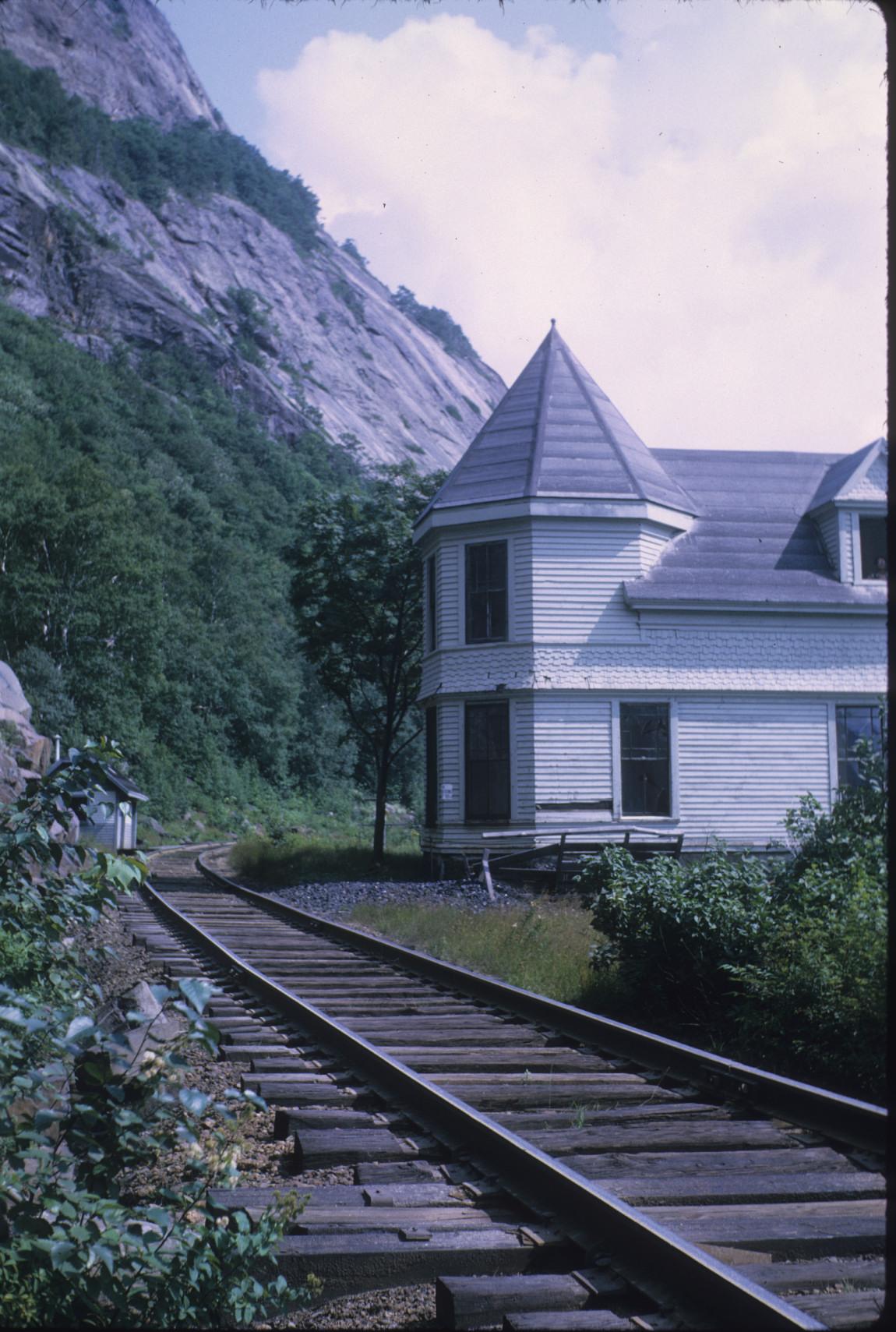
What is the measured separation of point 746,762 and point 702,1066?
15.7 meters

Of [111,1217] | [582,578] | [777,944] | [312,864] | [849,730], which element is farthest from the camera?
[312,864]

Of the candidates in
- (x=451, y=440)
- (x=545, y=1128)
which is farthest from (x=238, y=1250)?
(x=451, y=440)

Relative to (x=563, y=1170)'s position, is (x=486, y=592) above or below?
above

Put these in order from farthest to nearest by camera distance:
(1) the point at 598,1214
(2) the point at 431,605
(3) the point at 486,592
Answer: (2) the point at 431,605, (3) the point at 486,592, (1) the point at 598,1214

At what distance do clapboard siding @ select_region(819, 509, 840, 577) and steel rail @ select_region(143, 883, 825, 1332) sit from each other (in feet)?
58.4

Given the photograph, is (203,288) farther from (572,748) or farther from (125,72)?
(572,748)

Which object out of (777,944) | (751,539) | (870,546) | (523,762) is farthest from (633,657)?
(777,944)

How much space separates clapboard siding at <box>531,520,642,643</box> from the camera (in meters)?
21.5

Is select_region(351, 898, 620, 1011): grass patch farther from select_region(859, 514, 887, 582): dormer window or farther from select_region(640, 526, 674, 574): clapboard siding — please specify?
select_region(859, 514, 887, 582): dormer window

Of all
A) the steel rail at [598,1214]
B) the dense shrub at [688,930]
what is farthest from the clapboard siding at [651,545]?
the steel rail at [598,1214]

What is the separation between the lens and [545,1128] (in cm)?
545

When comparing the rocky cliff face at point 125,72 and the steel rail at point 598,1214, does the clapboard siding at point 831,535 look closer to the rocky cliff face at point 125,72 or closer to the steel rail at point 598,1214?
the steel rail at point 598,1214

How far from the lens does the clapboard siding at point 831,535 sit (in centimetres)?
2239

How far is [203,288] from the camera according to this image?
113250 mm
